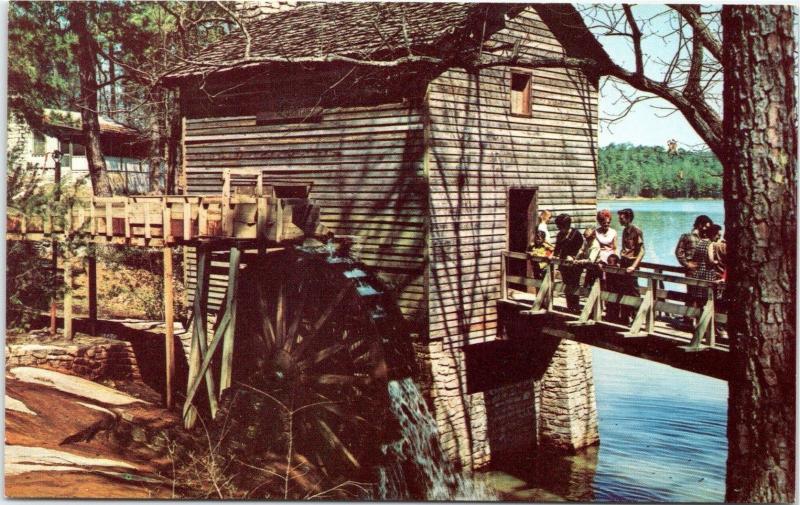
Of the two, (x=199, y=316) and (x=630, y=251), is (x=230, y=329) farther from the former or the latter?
(x=630, y=251)

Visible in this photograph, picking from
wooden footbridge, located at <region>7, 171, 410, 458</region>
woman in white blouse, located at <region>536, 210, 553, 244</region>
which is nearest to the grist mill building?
woman in white blouse, located at <region>536, 210, 553, 244</region>

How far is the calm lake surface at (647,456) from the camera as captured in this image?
394 inches

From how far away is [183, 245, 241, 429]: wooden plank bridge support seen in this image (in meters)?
8.53

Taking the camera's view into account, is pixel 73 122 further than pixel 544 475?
No

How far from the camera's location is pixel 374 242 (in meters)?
9.52

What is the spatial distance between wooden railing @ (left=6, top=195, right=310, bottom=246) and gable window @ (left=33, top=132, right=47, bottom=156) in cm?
115

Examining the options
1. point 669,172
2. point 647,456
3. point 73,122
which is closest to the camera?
point 669,172

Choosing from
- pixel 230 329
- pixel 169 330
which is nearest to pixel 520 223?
pixel 230 329

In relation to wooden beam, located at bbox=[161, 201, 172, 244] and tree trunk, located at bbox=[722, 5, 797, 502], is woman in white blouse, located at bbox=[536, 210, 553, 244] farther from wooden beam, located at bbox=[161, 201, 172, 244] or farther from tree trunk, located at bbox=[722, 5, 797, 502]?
Answer: tree trunk, located at bbox=[722, 5, 797, 502]

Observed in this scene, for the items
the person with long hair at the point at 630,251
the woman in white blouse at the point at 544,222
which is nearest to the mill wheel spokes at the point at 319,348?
the woman in white blouse at the point at 544,222

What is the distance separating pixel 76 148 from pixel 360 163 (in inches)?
126

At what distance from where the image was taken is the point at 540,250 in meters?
9.87

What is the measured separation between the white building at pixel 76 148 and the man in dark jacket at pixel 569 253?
5294mm

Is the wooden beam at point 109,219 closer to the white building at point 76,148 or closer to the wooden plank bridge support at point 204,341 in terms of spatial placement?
the white building at point 76,148
